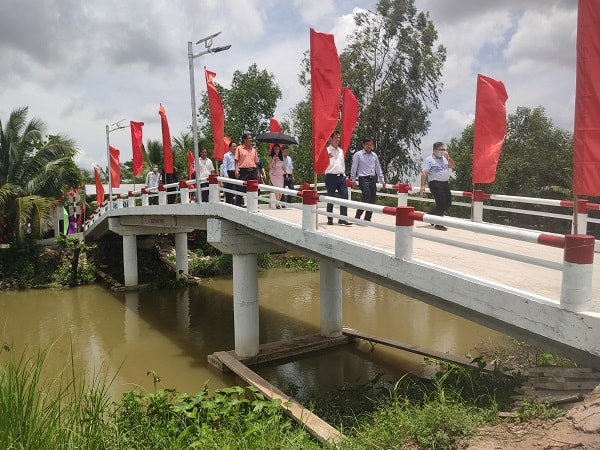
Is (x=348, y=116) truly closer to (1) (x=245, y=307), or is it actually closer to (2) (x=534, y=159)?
(1) (x=245, y=307)

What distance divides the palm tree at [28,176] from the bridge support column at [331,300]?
12292mm

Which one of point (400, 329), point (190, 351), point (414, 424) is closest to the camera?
point (414, 424)

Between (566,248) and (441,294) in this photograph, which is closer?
(566,248)

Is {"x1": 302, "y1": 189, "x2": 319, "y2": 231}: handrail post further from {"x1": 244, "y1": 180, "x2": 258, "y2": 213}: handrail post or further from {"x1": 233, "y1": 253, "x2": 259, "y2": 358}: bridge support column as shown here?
{"x1": 233, "y1": 253, "x2": 259, "y2": 358}: bridge support column

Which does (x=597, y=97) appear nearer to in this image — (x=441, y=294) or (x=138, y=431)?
(x=441, y=294)

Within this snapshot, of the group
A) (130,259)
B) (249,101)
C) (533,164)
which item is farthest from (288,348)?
(249,101)

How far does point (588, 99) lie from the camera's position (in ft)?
12.0

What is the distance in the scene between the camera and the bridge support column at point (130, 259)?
18.4 m

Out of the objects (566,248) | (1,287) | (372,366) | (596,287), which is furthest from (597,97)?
(1,287)

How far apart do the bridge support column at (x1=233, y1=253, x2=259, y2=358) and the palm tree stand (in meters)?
11.6

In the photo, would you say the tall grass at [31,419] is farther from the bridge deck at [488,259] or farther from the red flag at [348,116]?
the red flag at [348,116]

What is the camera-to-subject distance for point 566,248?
3619 millimetres

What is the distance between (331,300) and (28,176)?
14.1m

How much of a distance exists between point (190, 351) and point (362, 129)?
53.2 ft
